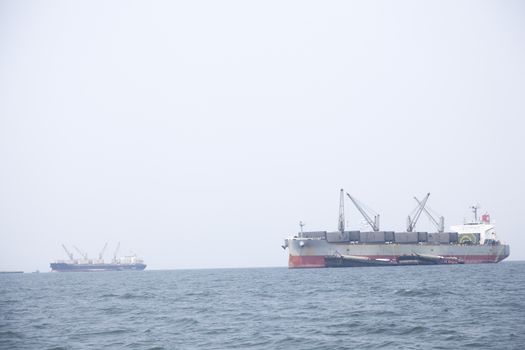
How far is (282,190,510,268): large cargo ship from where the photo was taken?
134m

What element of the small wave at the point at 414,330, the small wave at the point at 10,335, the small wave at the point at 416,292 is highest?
the small wave at the point at 414,330

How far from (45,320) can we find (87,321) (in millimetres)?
4184

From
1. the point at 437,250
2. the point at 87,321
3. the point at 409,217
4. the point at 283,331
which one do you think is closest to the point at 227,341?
the point at 283,331

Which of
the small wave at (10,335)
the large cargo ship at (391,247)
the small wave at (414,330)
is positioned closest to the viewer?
the small wave at (414,330)

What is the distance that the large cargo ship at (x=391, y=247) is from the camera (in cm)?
13375

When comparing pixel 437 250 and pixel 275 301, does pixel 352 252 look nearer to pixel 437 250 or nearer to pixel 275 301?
pixel 437 250

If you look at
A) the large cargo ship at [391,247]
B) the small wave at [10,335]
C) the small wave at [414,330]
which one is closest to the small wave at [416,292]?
the small wave at [414,330]

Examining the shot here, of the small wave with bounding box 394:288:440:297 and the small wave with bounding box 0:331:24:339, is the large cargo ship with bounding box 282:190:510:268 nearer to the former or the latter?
the small wave with bounding box 394:288:440:297

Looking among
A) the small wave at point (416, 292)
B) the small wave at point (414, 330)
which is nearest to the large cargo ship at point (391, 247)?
the small wave at point (416, 292)

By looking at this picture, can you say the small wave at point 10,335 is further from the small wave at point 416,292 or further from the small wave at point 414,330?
the small wave at point 416,292

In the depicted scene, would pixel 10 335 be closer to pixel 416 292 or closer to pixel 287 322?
pixel 287 322

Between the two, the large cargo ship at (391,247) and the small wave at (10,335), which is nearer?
the small wave at (10,335)

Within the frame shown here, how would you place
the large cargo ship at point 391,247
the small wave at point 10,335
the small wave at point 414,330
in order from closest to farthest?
the small wave at point 414,330, the small wave at point 10,335, the large cargo ship at point 391,247

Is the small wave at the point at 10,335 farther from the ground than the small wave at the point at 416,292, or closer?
farther from the ground
